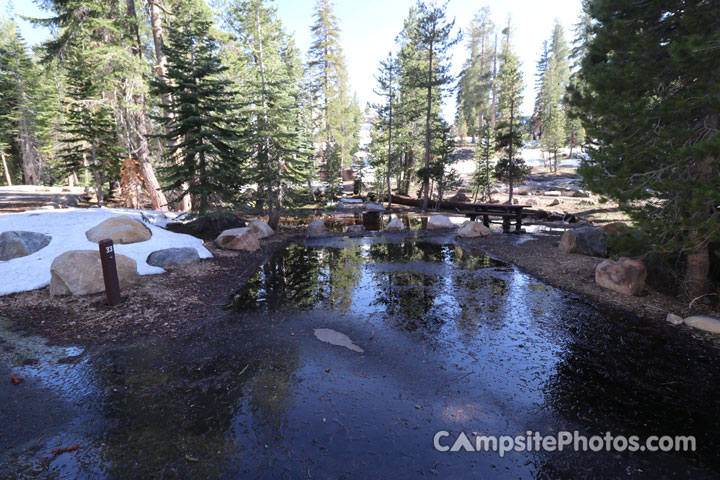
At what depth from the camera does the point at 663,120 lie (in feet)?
21.2

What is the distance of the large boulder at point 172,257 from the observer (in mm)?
9438

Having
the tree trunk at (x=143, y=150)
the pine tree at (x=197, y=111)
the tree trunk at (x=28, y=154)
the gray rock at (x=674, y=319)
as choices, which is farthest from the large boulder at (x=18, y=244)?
the tree trunk at (x=28, y=154)

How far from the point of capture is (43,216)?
1060 cm

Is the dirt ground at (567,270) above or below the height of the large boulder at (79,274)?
below

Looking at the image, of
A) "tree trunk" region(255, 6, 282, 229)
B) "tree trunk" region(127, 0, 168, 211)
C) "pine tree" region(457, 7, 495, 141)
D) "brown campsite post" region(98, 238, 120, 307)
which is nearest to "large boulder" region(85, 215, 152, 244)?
"brown campsite post" region(98, 238, 120, 307)

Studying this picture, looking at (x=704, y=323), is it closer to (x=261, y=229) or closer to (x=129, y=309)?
(x=129, y=309)

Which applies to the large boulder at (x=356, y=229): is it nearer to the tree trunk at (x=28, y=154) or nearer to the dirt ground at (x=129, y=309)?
the dirt ground at (x=129, y=309)

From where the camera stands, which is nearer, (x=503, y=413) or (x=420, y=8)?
(x=503, y=413)

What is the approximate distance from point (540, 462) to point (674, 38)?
855cm

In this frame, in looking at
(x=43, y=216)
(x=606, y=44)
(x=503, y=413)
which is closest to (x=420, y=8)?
(x=606, y=44)

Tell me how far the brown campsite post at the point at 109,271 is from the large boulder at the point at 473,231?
13.6 m

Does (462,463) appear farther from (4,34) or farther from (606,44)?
(4,34)

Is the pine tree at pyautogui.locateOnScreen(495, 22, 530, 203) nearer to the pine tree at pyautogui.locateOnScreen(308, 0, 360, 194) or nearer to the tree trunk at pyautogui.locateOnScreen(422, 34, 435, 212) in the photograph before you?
the tree trunk at pyautogui.locateOnScreen(422, 34, 435, 212)

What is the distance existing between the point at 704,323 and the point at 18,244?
1551 centimetres
